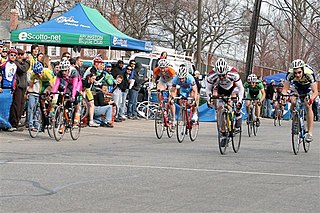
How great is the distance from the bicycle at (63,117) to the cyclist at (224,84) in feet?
10.5

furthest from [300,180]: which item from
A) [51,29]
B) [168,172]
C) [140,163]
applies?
[51,29]

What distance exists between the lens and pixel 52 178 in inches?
392

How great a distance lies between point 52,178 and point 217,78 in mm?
5630

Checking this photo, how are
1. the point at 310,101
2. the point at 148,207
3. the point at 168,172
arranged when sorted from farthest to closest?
the point at 310,101
the point at 168,172
the point at 148,207

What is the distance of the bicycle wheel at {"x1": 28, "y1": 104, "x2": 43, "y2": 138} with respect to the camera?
16.4 metres

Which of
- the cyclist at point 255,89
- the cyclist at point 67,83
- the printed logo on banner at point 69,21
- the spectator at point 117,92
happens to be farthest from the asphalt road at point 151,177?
the printed logo on banner at point 69,21

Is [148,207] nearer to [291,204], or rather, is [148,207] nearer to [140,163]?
[291,204]

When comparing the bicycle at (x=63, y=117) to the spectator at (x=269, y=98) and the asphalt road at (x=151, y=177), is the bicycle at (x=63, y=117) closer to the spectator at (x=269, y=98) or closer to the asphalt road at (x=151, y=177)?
the asphalt road at (x=151, y=177)

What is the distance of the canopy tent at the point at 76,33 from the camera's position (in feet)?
78.9

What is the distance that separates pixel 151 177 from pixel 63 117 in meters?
5.72

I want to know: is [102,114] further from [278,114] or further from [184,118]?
[278,114]

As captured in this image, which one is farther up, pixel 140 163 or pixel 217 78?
pixel 217 78

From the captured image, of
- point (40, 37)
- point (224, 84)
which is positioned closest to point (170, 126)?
point (224, 84)

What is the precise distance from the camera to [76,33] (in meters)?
24.2
